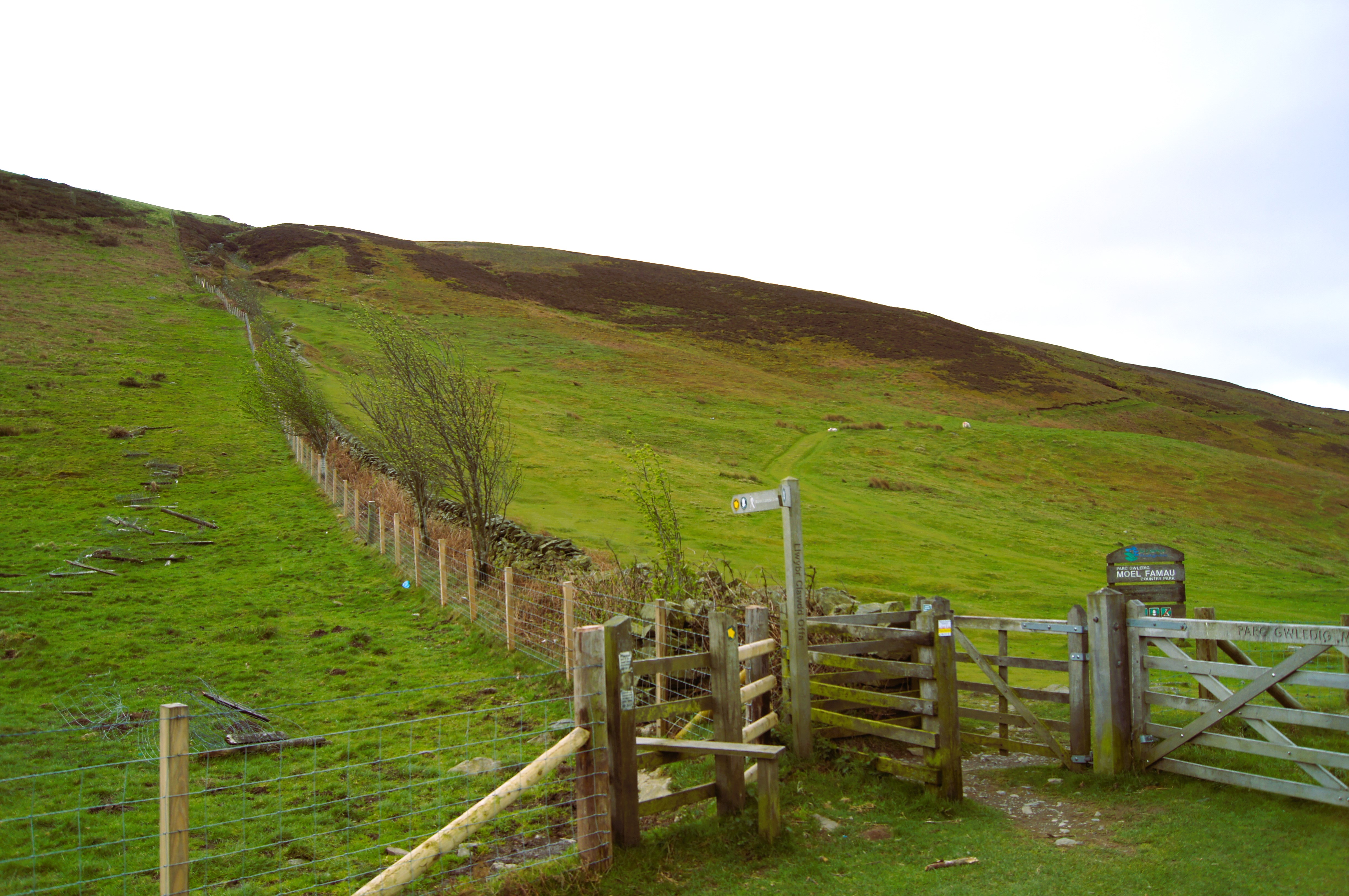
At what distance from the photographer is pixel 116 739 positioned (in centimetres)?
843

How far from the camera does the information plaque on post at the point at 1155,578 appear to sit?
1001cm

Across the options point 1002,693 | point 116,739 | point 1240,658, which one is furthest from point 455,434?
point 1240,658

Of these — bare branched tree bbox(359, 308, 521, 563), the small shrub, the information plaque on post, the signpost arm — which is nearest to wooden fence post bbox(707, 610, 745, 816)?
the signpost arm

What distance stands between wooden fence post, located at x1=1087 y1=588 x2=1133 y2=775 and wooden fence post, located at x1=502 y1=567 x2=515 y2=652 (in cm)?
769

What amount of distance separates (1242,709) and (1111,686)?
43.1 inches

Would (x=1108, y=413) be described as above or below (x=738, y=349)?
below

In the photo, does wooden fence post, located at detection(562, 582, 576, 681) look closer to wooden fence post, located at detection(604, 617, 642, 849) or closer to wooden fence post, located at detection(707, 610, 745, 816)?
wooden fence post, located at detection(707, 610, 745, 816)

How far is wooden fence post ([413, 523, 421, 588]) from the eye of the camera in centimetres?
1639

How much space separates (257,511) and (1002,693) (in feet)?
66.8

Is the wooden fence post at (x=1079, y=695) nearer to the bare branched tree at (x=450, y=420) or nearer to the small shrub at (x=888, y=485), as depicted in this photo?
the bare branched tree at (x=450, y=420)

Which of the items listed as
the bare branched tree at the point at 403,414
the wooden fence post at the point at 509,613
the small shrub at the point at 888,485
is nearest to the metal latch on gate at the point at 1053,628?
the wooden fence post at the point at 509,613

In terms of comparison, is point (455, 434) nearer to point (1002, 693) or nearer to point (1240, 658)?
point (1002, 693)

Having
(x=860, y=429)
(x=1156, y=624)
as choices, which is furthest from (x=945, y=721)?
(x=860, y=429)

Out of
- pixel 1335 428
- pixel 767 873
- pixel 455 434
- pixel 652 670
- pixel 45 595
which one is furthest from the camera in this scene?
pixel 1335 428
